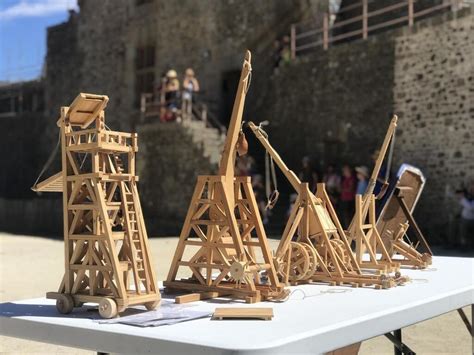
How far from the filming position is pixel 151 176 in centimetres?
1468

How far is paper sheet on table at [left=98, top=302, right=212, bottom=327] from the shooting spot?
2299mm

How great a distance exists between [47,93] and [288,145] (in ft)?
37.7

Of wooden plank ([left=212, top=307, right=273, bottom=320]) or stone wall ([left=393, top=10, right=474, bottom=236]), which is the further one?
stone wall ([left=393, top=10, right=474, bottom=236])

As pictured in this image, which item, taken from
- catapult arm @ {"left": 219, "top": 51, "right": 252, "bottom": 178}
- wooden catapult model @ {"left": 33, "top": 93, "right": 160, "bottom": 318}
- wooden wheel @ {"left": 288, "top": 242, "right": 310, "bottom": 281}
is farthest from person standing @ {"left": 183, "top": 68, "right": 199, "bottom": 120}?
wooden catapult model @ {"left": 33, "top": 93, "right": 160, "bottom": 318}

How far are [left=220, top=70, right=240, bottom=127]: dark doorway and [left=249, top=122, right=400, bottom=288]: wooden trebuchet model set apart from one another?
12960 mm

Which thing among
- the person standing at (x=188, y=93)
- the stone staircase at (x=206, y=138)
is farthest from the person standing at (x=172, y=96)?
the stone staircase at (x=206, y=138)

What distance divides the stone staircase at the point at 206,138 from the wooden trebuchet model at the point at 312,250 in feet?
30.8

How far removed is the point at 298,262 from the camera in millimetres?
3371

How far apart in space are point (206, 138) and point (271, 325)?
453 inches

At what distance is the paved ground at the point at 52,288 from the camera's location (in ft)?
15.5

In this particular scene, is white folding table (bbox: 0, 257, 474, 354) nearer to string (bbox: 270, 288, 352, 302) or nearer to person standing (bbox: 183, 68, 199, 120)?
string (bbox: 270, 288, 352, 302)

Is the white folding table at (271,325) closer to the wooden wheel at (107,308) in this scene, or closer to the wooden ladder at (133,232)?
the wooden wheel at (107,308)

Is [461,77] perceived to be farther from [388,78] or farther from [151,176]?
[151,176]

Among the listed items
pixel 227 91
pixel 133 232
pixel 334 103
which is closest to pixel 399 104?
pixel 334 103
